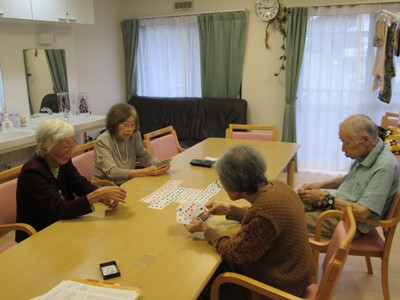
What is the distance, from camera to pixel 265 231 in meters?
1.33

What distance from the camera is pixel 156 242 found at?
1.50 meters

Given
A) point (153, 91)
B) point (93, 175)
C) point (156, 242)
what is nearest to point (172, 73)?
point (153, 91)

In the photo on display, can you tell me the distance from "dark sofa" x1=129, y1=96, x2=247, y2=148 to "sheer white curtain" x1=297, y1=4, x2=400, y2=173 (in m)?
0.87

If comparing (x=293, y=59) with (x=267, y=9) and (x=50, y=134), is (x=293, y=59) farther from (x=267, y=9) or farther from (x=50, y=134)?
(x=50, y=134)

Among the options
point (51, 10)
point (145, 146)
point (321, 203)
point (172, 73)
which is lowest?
point (321, 203)

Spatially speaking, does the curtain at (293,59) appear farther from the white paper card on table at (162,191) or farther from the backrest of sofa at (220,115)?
the white paper card on table at (162,191)

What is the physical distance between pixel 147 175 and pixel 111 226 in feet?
2.49

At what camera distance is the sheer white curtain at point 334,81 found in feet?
13.7

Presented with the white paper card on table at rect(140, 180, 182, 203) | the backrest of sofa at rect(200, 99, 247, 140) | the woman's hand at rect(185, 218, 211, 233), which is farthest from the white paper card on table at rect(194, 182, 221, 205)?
the backrest of sofa at rect(200, 99, 247, 140)

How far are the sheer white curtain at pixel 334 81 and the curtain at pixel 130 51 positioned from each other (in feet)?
8.05

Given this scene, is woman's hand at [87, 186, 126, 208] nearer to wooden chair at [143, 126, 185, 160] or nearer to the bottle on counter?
wooden chair at [143, 126, 185, 160]

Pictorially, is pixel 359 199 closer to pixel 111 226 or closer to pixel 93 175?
pixel 111 226

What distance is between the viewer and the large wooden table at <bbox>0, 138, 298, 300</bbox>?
1.22 meters

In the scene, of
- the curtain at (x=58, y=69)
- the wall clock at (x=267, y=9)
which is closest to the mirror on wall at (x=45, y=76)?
the curtain at (x=58, y=69)
